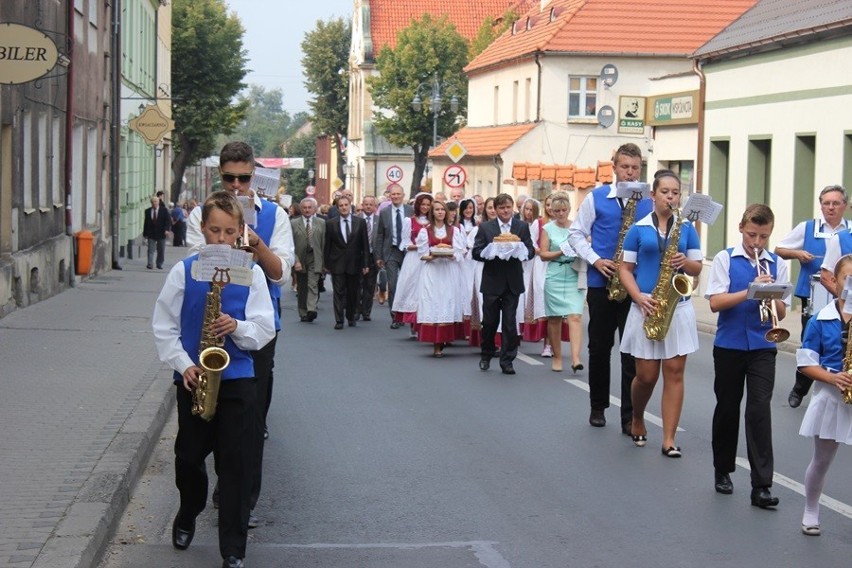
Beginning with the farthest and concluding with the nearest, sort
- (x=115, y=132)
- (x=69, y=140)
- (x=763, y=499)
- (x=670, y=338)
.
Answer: (x=115, y=132), (x=69, y=140), (x=670, y=338), (x=763, y=499)

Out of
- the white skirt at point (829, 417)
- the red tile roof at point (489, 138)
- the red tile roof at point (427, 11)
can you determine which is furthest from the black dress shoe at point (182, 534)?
the red tile roof at point (427, 11)

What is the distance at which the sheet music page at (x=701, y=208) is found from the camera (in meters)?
9.17

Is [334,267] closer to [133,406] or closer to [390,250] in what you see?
[390,250]

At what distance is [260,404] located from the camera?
7395 mm

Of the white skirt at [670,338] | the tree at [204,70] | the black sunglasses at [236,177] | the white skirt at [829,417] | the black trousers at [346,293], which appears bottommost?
the black trousers at [346,293]

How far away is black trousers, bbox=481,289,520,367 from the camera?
1491 cm

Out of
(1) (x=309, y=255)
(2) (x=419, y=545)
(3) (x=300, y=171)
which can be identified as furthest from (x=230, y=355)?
(3) (x=300, y=171)

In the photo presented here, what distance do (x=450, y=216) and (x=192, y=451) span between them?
10.7 meters

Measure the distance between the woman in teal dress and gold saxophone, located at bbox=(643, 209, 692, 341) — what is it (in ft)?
16.6

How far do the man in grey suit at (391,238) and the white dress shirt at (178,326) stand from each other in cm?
1567

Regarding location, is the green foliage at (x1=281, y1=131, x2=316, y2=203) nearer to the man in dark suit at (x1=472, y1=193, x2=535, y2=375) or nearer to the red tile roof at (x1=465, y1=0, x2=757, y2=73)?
the red tile roof at (x1=465, y1=0, x2=757, y2=73)

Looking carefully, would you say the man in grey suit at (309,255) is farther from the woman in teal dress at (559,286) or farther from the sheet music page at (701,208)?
the sheet music page at (701,208)

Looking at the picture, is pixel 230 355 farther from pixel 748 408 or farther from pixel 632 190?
pixel 632 190

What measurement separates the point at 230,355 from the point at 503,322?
8.76m
